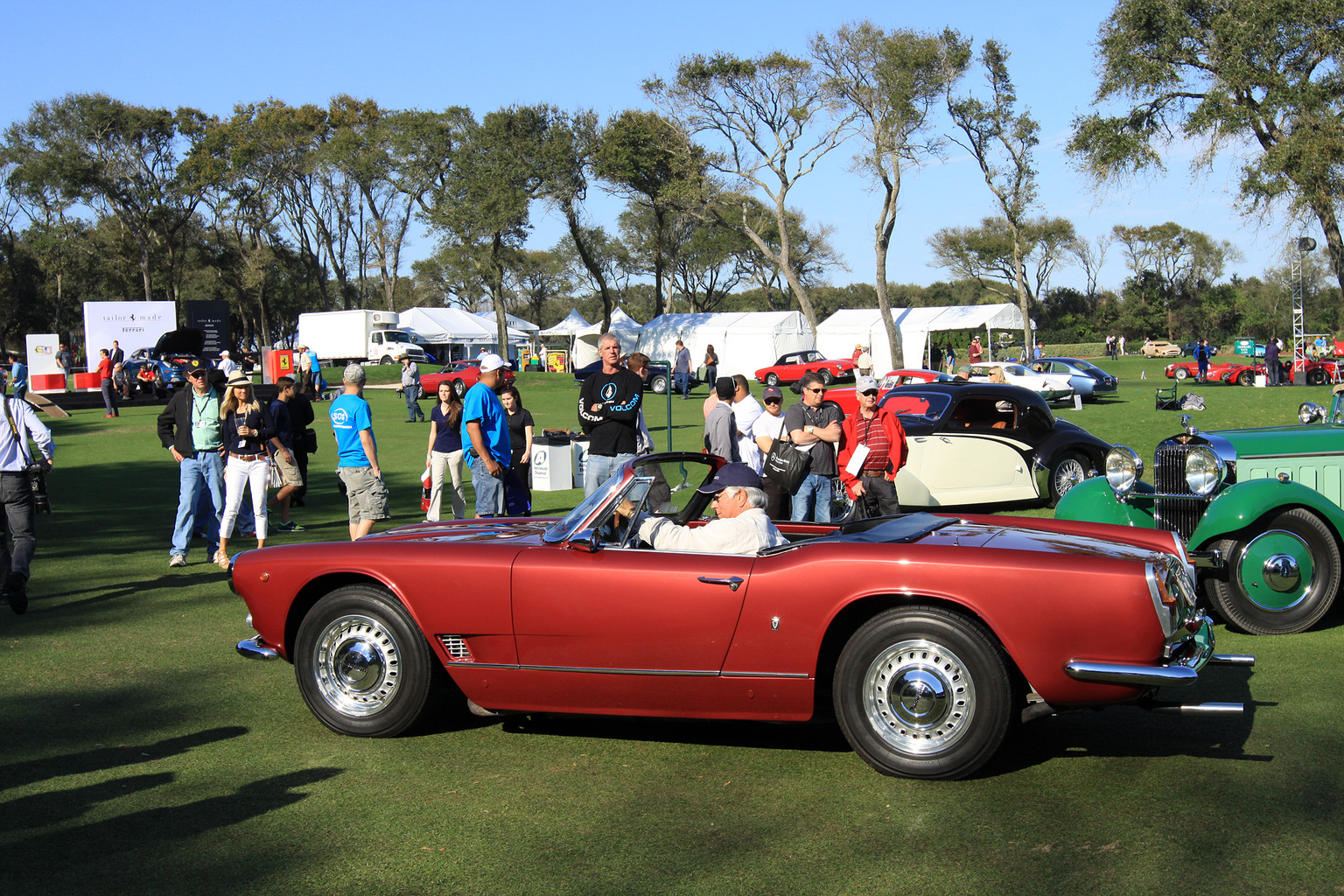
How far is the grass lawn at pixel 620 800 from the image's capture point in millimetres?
3398

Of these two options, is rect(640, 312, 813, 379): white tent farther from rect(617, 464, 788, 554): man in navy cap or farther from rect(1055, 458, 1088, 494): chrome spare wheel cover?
rect(617, 464, 788, 554): man in navy cap

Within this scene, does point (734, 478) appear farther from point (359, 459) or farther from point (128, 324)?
point (128, 324)

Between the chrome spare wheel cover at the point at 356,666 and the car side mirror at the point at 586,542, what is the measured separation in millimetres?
973

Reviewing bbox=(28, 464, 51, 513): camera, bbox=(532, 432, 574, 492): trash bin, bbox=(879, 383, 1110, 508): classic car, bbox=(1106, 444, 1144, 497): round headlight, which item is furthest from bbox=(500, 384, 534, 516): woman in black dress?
bbox=(1106, 444, 1144, 497): round headlight

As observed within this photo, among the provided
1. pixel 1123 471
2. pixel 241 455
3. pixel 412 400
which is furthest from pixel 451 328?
pixel 1123 471

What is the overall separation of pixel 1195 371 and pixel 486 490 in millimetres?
38165

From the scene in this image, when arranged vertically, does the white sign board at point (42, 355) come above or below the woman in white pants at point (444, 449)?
above

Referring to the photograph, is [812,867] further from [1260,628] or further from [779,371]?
[779,371]

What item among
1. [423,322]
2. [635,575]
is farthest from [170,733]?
[423,322]

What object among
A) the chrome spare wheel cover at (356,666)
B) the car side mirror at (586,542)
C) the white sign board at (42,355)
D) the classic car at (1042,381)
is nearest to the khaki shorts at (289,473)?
the chrome spare wheel cover at (356,666)

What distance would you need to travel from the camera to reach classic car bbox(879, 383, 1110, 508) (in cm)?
1185

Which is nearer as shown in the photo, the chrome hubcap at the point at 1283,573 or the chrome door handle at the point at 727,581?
the chrome door handle at the point at 727,581

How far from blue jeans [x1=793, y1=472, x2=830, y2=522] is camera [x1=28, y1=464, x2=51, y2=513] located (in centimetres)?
574

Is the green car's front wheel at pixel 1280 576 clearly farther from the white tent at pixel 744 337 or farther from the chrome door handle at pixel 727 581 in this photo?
the white tent at pixel 744 337
